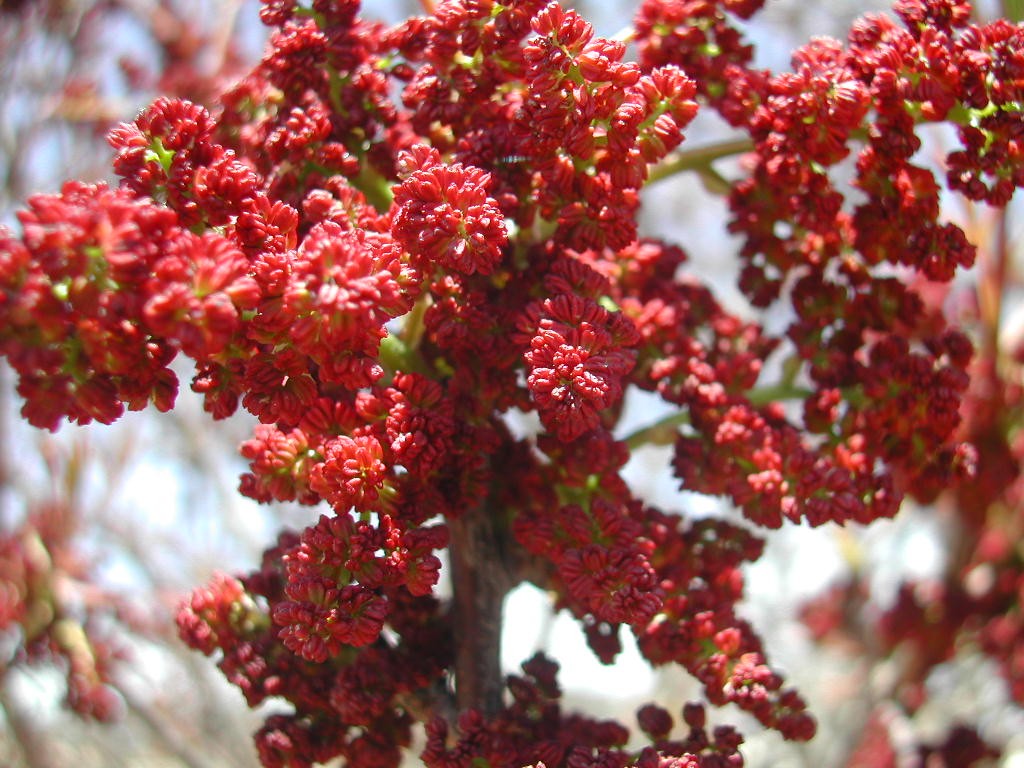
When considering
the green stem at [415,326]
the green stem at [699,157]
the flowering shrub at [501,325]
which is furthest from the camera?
the green stem at [699,157]

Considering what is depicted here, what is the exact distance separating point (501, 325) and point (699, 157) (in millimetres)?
443

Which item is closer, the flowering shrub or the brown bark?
the flowering shrub

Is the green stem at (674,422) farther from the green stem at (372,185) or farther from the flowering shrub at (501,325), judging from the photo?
the green stem at (372,185)

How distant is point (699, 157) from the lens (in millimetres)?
1275

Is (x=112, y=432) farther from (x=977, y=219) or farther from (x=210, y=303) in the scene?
(x=210, y=303)

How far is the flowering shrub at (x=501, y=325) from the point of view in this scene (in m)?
0.79

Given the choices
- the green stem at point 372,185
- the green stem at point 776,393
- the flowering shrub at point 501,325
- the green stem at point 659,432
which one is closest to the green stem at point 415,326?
the flowering shrub at point 501,325

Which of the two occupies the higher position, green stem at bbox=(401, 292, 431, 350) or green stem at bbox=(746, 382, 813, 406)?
green stem at bbox=(746, 382, 813, 406)

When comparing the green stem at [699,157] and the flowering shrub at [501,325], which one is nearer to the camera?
the flowering shrub at [501,325]

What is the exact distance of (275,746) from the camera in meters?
1.13

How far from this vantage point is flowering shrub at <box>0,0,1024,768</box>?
0.79 metres

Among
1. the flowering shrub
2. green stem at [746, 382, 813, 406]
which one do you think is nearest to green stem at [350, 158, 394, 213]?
the flowering shrub

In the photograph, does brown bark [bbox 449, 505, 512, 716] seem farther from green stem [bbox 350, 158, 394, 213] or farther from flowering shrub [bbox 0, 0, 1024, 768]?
green stem [bbox 350, 158, 394, 213]

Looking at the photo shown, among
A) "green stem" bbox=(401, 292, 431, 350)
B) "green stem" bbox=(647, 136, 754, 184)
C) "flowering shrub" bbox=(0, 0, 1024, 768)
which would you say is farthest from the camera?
"green stem" bbox=(647, 136, 754, 184)
